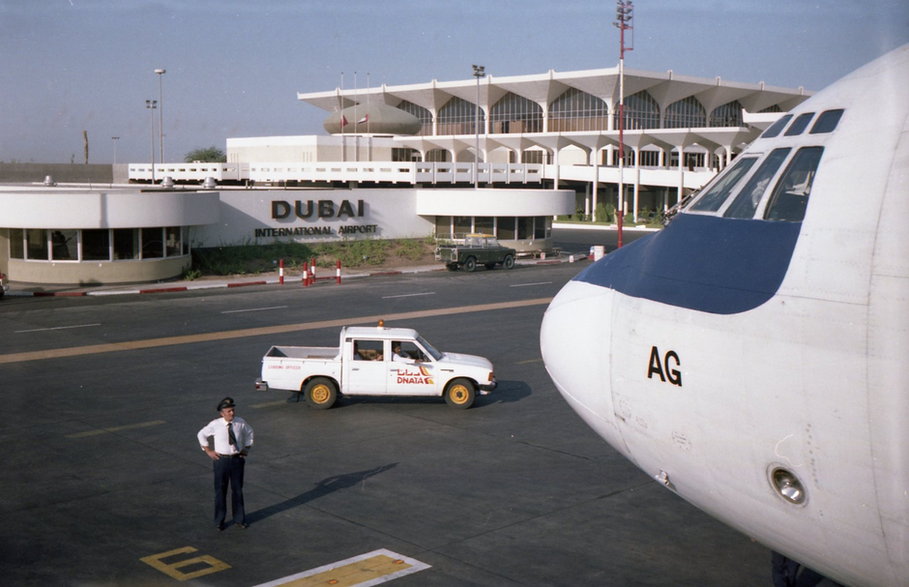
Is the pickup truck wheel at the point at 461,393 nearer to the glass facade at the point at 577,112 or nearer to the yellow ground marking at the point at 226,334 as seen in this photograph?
the yellow ground marking at the point at 226,334

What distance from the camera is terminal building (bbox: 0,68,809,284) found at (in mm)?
43125

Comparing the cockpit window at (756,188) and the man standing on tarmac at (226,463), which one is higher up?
the cockpit window at (756,188)

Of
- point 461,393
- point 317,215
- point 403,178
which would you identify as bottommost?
point 461,393

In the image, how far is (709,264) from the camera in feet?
24.5

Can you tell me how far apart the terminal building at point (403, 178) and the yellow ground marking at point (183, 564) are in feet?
29.9

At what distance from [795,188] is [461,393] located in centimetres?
1477

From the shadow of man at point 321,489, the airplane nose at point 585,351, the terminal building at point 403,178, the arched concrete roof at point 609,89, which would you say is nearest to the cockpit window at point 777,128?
the airplane nose at point 585,351

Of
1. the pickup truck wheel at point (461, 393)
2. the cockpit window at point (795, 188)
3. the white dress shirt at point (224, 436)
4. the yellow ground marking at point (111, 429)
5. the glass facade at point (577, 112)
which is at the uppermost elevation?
the glass facade at point (577, 112)

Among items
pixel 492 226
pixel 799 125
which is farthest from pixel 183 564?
pixel 492 226

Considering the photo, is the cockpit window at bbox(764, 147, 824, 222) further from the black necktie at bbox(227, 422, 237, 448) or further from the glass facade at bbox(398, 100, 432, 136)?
the glass facade at bbox(398, 100, 432, 136)

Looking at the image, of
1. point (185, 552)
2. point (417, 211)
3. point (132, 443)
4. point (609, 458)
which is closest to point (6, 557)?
point (185, 552)

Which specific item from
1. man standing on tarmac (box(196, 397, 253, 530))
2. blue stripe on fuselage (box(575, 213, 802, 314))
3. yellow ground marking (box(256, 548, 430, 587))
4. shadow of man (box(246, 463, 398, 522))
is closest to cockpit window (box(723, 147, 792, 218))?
blue stripe on fuselage (box(575, 213, 802, 314))

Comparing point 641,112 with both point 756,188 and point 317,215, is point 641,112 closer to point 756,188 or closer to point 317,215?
point 317,215

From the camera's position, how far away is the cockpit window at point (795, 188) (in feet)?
22.4
